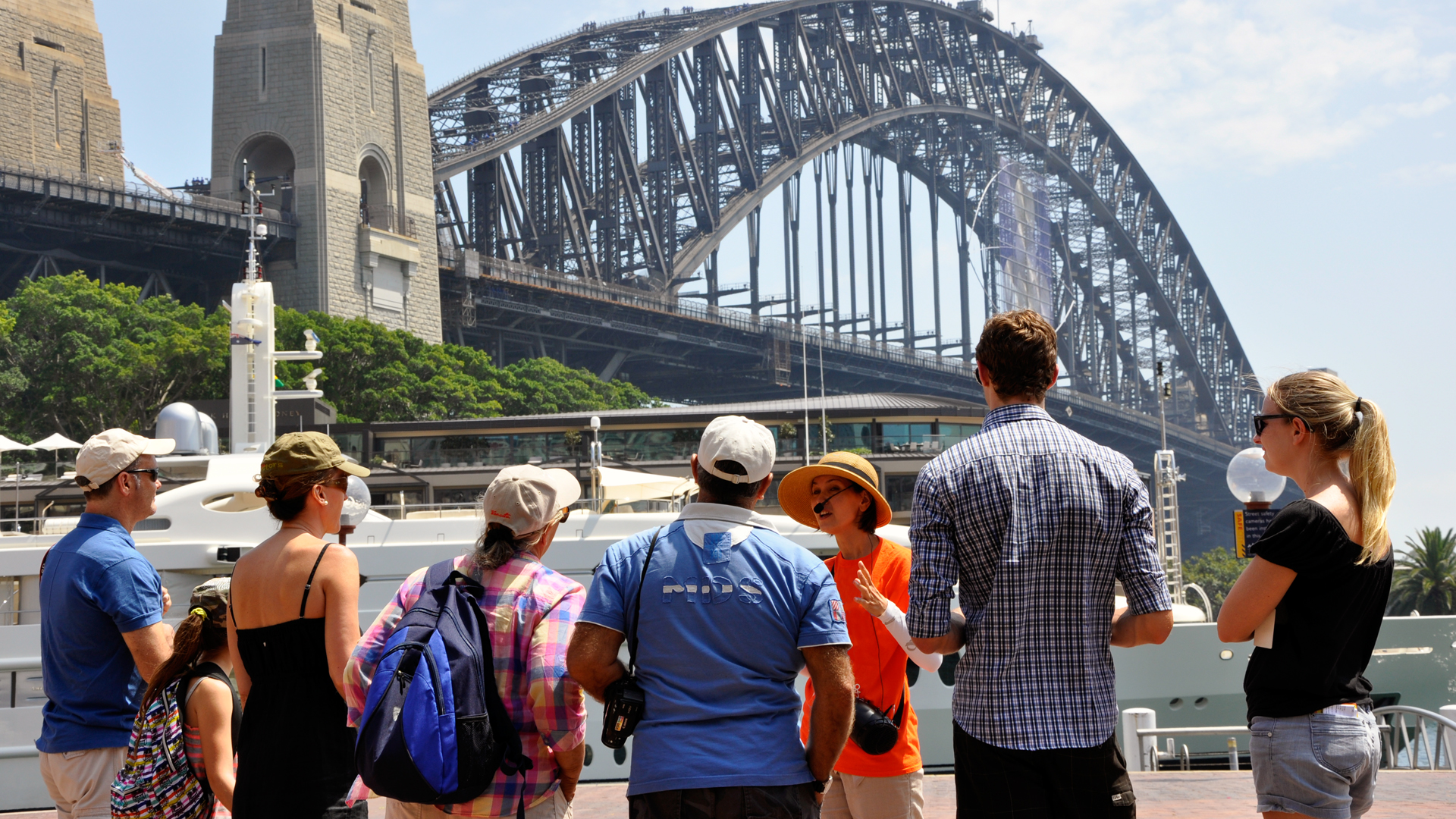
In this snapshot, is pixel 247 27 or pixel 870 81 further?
pixel 870 81

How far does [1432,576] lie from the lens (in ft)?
157

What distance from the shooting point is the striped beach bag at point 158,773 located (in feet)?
14.4

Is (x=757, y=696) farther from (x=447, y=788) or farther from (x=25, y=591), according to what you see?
(x=25, y=591)

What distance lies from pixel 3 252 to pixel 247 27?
14.6 metres

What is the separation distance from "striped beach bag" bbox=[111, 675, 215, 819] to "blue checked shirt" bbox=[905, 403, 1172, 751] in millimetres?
2460

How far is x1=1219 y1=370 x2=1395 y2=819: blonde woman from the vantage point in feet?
12.3

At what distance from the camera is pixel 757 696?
3.66 metres

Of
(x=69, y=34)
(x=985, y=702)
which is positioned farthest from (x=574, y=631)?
(x=69, y=34)

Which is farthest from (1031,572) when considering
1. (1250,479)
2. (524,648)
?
(1250,479)

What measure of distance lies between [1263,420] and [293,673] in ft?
10.1

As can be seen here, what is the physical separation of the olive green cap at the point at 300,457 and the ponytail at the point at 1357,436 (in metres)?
2.97

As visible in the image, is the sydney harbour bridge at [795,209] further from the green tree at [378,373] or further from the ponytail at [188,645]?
the ponytail at [188,645]

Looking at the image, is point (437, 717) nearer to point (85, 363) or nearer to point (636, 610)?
point (636, 610)

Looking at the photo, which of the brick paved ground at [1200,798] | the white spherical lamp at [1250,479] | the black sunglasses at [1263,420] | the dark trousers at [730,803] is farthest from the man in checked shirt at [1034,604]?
the white spherical lamp at [1250,479]
